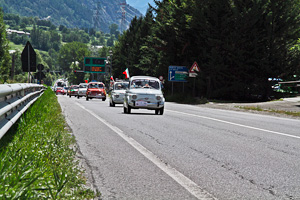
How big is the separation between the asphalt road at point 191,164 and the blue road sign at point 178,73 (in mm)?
30218

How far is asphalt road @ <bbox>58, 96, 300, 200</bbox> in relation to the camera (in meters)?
5.25

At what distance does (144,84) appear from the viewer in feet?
66.9

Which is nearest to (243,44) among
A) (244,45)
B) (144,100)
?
(244,45)

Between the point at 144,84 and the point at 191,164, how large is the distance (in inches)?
534

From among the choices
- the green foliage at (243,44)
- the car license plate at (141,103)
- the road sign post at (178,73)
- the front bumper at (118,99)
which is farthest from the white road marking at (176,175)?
the road sign post at (178,73)

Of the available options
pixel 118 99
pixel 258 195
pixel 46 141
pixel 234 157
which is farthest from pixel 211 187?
pixel 118 99

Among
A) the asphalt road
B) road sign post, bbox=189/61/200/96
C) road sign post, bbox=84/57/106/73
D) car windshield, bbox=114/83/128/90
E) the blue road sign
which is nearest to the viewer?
the asphalt road

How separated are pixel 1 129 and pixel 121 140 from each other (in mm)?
4084

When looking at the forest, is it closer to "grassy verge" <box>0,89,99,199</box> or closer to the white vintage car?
the white vintage car

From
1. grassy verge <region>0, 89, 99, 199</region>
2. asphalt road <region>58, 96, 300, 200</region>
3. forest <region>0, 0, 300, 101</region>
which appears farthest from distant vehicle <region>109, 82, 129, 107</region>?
grassy verge <region>0, 89, 99, 199</region>

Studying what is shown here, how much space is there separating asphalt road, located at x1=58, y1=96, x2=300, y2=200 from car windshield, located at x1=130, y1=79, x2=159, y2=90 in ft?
28.7

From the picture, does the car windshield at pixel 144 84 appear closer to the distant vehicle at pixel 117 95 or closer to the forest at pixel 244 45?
the distant vehicle at pixel 117 95

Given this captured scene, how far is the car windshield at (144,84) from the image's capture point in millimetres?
20344

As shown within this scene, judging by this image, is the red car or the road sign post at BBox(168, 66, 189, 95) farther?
the road sign post at BBox(168, 66, 189, 95)
